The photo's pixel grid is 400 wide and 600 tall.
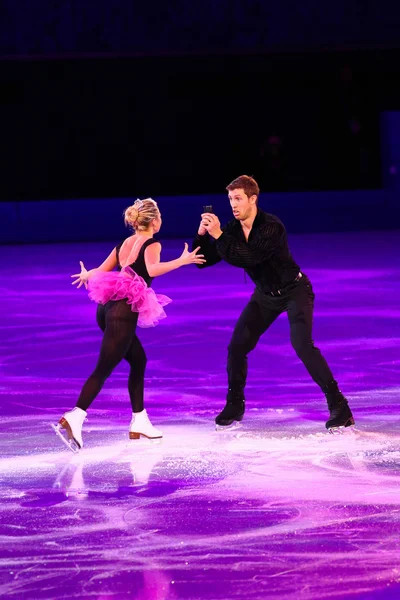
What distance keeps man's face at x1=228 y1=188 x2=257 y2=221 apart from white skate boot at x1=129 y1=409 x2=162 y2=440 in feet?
4.33

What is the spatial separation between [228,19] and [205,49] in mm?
663

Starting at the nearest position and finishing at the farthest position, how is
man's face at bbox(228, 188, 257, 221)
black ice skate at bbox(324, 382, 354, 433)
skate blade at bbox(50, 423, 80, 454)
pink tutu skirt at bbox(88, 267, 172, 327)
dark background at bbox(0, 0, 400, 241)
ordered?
skate blade at bbox(50, 423, 80, 454) < pink tutu skirt at bbox(88, 267, 172, 327) < man's face at bbox(228, 188, 257, 221) < black ice skate at bbox(324, 382, 354, 433) < dark background at bbox(0, 0, 400, 241)

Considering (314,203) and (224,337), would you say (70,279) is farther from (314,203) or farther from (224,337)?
(314,203)

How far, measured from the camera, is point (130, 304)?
279 inches

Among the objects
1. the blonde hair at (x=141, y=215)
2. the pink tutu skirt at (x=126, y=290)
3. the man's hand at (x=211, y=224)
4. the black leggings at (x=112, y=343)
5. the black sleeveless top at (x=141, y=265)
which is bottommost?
the black leggings at (x=112, y=343)

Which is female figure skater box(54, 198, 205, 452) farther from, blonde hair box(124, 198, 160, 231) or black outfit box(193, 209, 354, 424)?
black outfit box(193, 209, 354, 424)

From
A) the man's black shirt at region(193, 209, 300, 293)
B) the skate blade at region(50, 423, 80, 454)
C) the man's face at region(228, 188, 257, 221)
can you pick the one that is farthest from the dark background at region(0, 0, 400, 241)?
the skate blade at region(50, 423, 80, 454)

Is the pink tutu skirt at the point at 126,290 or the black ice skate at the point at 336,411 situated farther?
the black ice skate at the point at 336,411

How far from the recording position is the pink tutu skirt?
23.2ft

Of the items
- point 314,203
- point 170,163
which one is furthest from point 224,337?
point 170,163

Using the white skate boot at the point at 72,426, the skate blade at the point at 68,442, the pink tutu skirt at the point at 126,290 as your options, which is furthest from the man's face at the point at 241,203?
the skate blade at the point at 68,442

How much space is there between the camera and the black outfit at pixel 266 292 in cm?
725

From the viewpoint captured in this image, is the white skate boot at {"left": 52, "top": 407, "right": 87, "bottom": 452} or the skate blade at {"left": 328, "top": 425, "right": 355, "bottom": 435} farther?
the skate blade at {"left": 328, "top": 425, "right": 355, "bottom": 435}

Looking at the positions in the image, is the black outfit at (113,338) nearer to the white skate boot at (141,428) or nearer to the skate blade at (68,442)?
the skate blade at (68,442)
